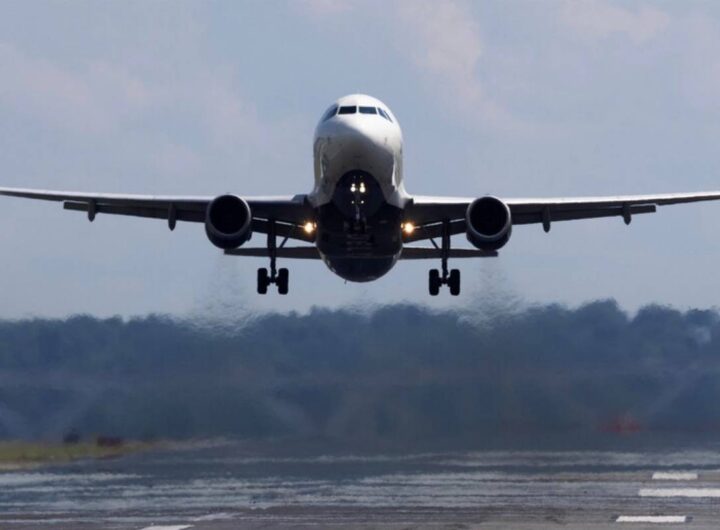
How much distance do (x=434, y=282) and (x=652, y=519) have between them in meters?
12.2

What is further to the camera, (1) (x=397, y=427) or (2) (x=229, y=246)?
(1) (x=397, y=427)

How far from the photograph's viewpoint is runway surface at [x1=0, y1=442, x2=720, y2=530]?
4681cm

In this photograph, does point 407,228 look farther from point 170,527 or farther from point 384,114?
point 170,527

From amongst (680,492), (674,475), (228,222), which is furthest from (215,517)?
(674,475)

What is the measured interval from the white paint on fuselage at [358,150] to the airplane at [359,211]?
24mm

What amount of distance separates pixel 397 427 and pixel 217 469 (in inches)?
198

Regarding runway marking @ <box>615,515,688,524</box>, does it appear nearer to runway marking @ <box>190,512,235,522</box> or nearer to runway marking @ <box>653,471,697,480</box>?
runway marking @ <box>653,471,697,480</box>

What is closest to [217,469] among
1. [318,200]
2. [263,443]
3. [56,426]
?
[263,443]

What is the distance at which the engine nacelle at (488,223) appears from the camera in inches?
1884

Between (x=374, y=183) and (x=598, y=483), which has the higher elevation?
(x=374, y=183)

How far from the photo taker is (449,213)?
50531 mm

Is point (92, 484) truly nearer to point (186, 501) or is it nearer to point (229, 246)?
point (186, 501)

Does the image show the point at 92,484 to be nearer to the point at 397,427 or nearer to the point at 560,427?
the point at 397,427

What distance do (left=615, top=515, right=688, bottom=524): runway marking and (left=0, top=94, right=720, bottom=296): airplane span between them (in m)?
7.65
